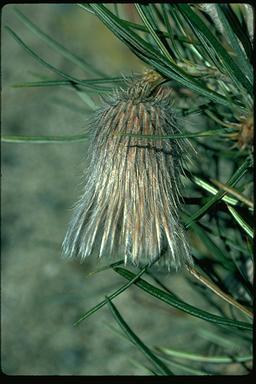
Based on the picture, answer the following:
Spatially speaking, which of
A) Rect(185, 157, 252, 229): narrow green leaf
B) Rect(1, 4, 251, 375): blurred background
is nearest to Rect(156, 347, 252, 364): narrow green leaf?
Rect(1, 4, 251, 375): blurred background

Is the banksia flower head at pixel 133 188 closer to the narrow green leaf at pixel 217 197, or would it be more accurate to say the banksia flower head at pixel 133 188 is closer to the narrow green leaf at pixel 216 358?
the narrow green leaf at pixel 217 197

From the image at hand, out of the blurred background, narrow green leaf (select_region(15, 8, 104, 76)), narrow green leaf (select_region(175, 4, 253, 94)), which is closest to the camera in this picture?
narrow green leaf (select_region(175, 4, 253, 94))

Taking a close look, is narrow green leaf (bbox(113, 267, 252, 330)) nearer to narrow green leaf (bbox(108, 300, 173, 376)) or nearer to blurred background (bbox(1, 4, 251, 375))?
narrow green leaf (bbox(108, 300, 173, 376))

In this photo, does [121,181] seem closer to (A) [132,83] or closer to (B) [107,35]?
(A) [132,83]

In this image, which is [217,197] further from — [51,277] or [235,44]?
[51,277]

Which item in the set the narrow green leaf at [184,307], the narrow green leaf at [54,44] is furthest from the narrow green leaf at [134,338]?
the narrow green leaf at [54,44]

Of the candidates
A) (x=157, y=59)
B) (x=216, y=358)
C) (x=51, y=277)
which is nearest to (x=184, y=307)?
(x=157, y=59)
